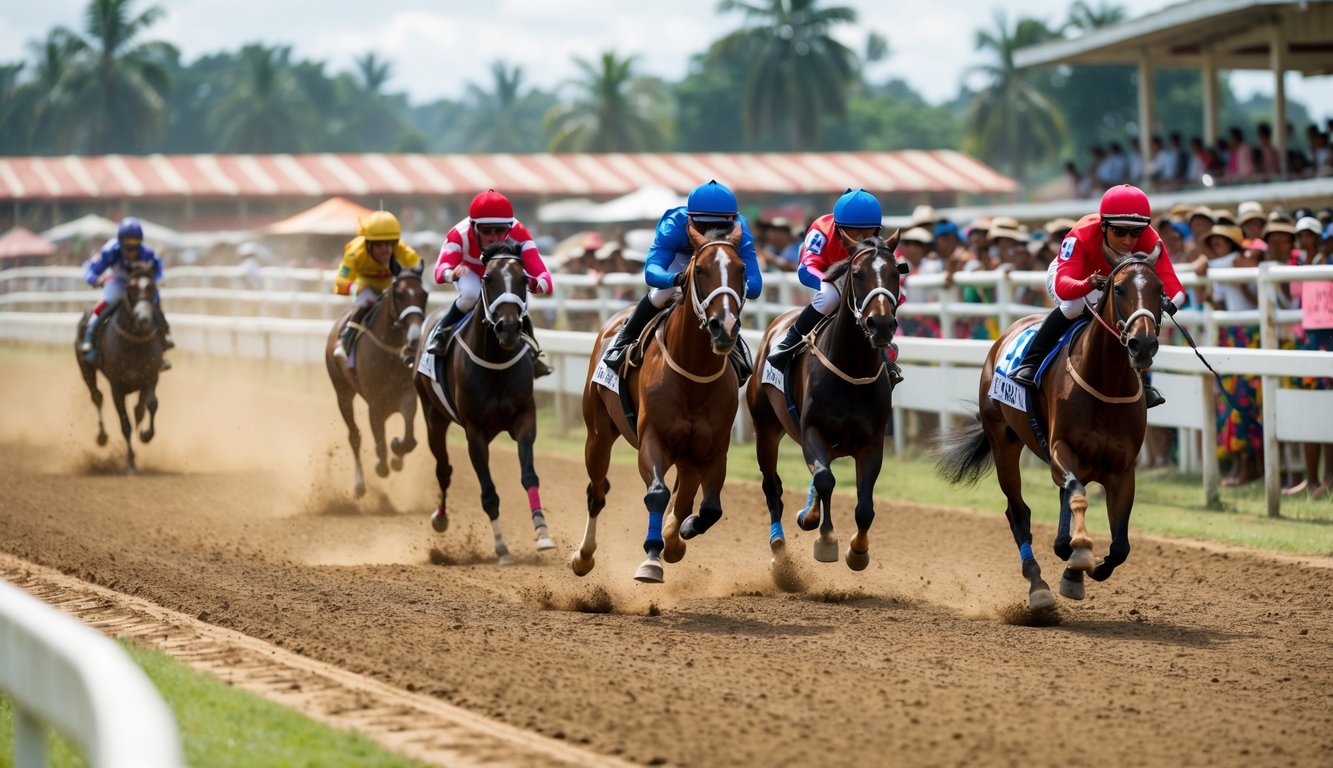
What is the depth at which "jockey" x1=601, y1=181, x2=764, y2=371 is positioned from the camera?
320 inches

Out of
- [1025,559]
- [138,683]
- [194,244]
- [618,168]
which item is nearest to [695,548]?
[1025,559]

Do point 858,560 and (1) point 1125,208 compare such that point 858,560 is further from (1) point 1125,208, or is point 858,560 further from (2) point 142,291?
(2) point 142,291

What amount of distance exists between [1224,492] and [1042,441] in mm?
3959

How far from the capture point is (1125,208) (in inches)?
302

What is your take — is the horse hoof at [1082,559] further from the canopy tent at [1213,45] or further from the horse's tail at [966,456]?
the canopy tent at [1213,45]

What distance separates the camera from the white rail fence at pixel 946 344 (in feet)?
34.3

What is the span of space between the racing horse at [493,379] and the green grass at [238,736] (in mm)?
3774

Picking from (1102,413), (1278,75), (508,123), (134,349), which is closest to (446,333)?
(1102,413)

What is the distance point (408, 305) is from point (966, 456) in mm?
4777

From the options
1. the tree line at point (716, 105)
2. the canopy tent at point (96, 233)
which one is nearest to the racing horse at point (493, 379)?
the canopy tent at point (96, 233)

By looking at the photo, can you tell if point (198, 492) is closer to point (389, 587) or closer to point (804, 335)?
point (389, 587)

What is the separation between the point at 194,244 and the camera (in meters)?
40.4

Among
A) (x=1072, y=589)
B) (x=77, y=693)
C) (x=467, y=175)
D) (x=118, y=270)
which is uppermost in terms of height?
(x=467, y=175)

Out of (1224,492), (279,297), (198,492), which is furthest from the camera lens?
(279,297)
